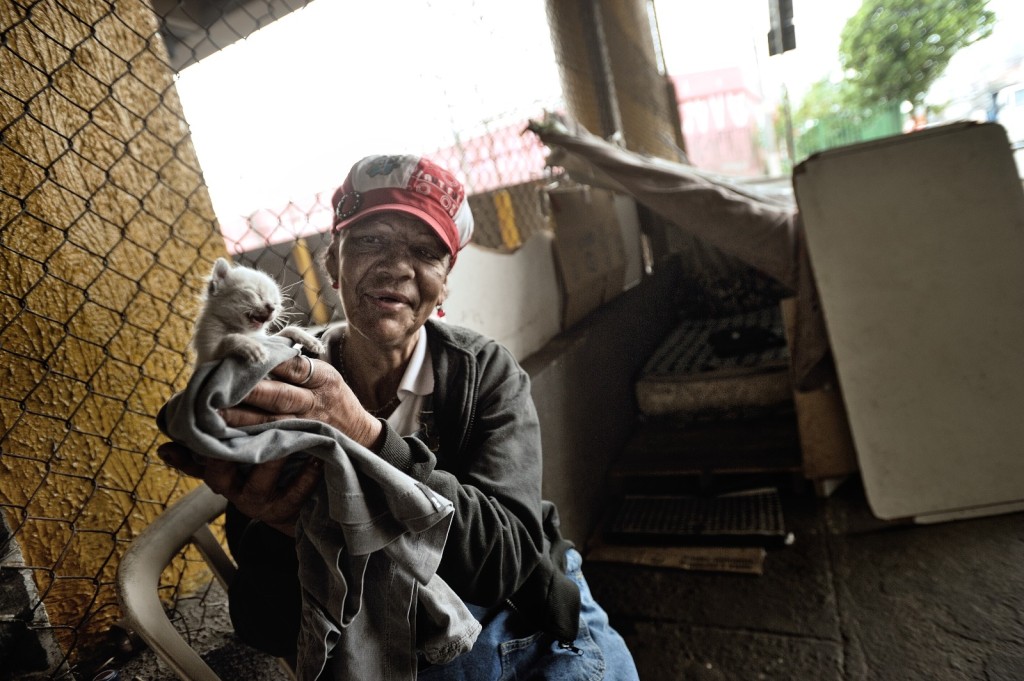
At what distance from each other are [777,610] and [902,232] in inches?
72.8

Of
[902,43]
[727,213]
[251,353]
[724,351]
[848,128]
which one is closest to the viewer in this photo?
[251,353]

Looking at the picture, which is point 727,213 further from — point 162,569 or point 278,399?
point 162,569

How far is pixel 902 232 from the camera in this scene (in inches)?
103

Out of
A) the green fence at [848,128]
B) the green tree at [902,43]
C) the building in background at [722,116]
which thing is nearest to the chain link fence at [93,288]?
the green tree at [902,43]

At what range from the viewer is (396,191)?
1.14 m

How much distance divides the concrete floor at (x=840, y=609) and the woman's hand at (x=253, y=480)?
877 mm

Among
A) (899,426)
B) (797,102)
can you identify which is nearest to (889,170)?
(899,426)

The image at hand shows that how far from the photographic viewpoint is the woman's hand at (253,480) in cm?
86

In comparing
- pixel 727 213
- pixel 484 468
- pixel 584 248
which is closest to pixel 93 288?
pixel 484 468

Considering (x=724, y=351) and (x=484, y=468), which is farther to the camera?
(x=724, y=351)

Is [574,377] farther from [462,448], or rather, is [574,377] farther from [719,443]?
[462,448]

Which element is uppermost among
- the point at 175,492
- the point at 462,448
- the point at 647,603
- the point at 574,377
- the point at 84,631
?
the point at 462,448

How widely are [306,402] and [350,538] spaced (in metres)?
0.22

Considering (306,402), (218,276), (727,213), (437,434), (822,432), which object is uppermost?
(218,276)
